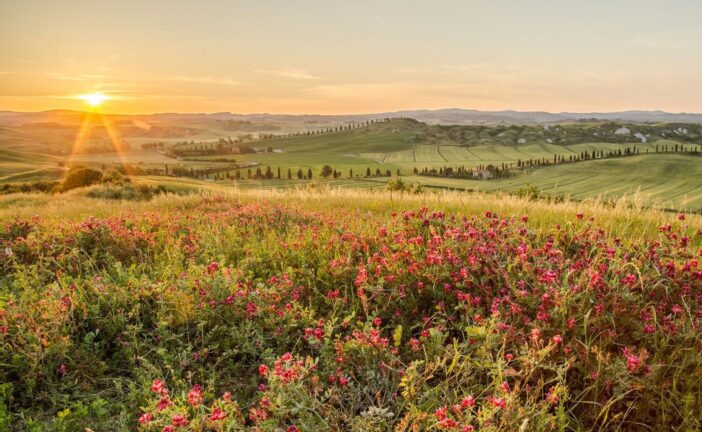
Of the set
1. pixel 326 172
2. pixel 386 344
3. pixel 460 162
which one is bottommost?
pixel 326 172

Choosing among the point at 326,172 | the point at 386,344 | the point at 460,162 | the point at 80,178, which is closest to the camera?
the point at 386,344

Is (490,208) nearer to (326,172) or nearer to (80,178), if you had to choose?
(80,178)

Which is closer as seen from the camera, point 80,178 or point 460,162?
point 80,178

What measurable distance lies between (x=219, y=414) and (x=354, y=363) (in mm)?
1419

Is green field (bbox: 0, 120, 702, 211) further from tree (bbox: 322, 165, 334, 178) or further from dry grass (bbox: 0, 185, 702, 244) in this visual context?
dry grass (bbox: 0, 185, 702, 244)

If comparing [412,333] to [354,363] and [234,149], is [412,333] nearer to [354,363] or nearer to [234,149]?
[354,363]

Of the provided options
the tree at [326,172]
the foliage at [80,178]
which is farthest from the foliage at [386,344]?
the tree at [326,172]

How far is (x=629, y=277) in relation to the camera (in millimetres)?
3814

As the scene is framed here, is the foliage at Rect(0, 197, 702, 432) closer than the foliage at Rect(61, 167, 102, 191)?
Yes

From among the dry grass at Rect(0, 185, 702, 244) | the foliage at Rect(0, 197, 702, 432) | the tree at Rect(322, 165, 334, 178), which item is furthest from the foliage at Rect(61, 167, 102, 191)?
the tree at Rect(322, 165, 334, 178)

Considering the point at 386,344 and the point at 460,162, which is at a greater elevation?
the point at 386,344

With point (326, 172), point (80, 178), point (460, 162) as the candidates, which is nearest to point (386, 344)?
point (80, 178)

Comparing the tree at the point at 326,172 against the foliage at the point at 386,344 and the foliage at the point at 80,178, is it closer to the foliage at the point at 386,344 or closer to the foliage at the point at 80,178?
the foliage at the point at 80,178

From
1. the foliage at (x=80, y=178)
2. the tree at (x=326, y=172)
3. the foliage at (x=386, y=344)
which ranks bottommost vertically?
the tree at (x=326, y=172)
